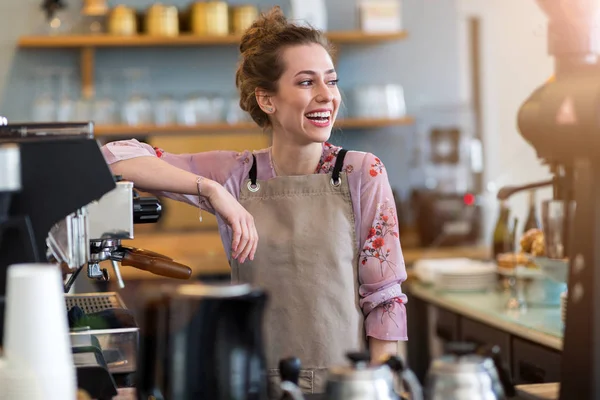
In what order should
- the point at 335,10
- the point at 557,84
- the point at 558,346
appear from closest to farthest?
1. the point at 557,84
2. the point at 558,346
3. the point at 335,10

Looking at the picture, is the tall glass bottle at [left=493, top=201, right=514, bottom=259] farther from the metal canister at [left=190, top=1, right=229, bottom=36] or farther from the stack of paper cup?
the stack of paper cup

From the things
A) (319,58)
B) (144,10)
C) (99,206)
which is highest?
(144,10)

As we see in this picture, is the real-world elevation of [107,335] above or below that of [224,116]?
below

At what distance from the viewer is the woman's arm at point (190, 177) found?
196 centimetres

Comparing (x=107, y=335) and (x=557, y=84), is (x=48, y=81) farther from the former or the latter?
(x=557, y=84)

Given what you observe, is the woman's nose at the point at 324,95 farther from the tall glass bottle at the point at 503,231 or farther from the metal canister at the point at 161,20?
the metal canister at the point at 161,20

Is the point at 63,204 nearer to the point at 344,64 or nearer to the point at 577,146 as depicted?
the point at 577,146

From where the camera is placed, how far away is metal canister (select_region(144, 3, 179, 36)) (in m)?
5.59

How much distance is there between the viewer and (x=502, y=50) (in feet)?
22.7

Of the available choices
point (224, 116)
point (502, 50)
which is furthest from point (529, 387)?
point (502, 50)

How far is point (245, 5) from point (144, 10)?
0.62 m

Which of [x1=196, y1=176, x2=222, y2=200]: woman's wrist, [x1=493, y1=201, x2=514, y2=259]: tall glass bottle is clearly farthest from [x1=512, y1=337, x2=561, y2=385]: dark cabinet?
[x1=196, y1=176, x2=222, y2=200]: woman's wrist

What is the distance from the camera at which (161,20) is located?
220 inches

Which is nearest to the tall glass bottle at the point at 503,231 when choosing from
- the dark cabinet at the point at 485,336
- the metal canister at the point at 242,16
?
the dark cabinet at the point at 485,336
